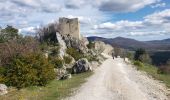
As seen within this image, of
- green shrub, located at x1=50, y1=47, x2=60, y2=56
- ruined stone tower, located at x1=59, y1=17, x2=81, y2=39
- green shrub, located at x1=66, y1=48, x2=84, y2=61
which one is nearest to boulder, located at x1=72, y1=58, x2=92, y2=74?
green shrub, located at x1=50, y1=47, x2=60, y2=56

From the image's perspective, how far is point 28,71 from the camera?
100 feet

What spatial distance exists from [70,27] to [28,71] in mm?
48829

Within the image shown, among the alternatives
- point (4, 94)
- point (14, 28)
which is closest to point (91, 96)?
point (4, 94)

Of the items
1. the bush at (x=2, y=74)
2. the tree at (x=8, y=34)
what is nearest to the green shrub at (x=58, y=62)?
the tree at (x=8, y=34)

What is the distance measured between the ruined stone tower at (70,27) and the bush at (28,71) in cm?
4432

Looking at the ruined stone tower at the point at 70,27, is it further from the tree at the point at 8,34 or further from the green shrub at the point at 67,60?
the green shrub at the point at 67,60

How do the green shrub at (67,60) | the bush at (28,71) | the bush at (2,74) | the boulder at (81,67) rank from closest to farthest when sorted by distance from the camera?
the bush at (2,74)
the bush at (28,71)
the boulder at (81,67)
the green shrub at (67,60)

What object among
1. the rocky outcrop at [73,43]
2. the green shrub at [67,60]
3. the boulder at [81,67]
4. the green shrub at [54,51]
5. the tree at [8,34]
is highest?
the tree at [8,34]

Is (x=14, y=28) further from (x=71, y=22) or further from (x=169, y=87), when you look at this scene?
(x=169, y=87)

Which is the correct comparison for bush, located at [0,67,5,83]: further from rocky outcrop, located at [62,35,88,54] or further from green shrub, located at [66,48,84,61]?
rocky outcrop, located at [62,35,88,54]

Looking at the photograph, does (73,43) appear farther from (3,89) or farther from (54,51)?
(3,89)

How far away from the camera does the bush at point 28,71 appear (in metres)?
29.7

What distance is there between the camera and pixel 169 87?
29250 millimetres

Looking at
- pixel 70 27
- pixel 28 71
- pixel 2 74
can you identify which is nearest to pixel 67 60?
pixel 28 71
